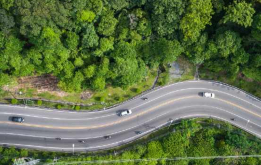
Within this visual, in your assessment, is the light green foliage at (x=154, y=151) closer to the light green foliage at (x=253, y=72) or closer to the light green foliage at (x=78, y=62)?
the light green foliage at (x=78, y=62)

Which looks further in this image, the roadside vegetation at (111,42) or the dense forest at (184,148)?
the dense forest at (184,148)

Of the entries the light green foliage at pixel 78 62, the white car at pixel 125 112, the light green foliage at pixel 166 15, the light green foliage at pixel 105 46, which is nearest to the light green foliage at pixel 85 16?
the light green foliage at pixel 105 46

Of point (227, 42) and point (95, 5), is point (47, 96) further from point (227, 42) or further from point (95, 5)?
point (227, 42)

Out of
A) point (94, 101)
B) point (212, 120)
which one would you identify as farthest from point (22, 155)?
point (212, 120)

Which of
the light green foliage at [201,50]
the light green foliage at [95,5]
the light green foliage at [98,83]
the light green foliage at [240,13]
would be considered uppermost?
the light green foliage at [95,5]

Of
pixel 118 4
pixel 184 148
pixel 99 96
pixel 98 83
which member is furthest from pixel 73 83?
pixel 184 148

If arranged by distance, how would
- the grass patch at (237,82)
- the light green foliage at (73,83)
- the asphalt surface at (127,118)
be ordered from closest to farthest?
1. the light green foliage at (73,83)
2. the asphalt surface at (127,118)
3. the grass patch at (237,82)
